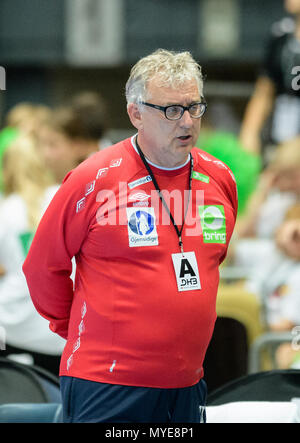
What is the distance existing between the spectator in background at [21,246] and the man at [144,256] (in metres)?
1.43

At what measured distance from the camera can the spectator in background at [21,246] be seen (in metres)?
3.95

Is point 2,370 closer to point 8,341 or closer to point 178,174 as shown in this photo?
point 8,341

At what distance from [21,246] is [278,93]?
2.66 meters

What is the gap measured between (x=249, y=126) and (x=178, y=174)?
13.0ft

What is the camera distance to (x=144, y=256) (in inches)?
95.0

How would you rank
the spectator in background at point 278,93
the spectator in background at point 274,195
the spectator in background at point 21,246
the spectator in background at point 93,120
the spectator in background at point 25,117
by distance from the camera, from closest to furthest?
the spectator in background at point 21,246 → the spectator in background at point 93,120 → the spectator in background at point 274,195 → the spectator in background at point 278,93 → the spectator in background at point 25,117

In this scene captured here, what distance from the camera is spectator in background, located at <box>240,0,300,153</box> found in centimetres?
554

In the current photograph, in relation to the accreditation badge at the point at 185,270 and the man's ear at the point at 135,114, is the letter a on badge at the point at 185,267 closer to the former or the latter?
the accreditation badge at the point at 185,270

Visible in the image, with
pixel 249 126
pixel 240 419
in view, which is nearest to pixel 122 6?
pixel 249 126

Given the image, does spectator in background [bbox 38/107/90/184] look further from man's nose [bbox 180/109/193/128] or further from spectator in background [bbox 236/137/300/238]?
man's nose [bbox 180/109/193/128]

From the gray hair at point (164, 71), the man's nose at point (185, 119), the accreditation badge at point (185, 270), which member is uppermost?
the gray hair at point (164, 71)

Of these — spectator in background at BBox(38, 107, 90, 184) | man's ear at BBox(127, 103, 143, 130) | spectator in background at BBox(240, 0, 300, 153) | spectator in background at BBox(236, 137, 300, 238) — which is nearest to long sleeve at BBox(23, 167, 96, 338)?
man's ear at BBox(127, 103, 143, 130)

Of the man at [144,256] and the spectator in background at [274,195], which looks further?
the spectator in background at [274,195]

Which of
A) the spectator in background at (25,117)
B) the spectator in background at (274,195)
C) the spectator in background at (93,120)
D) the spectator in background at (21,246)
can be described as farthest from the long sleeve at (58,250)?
the spectator in background at (25,117)
